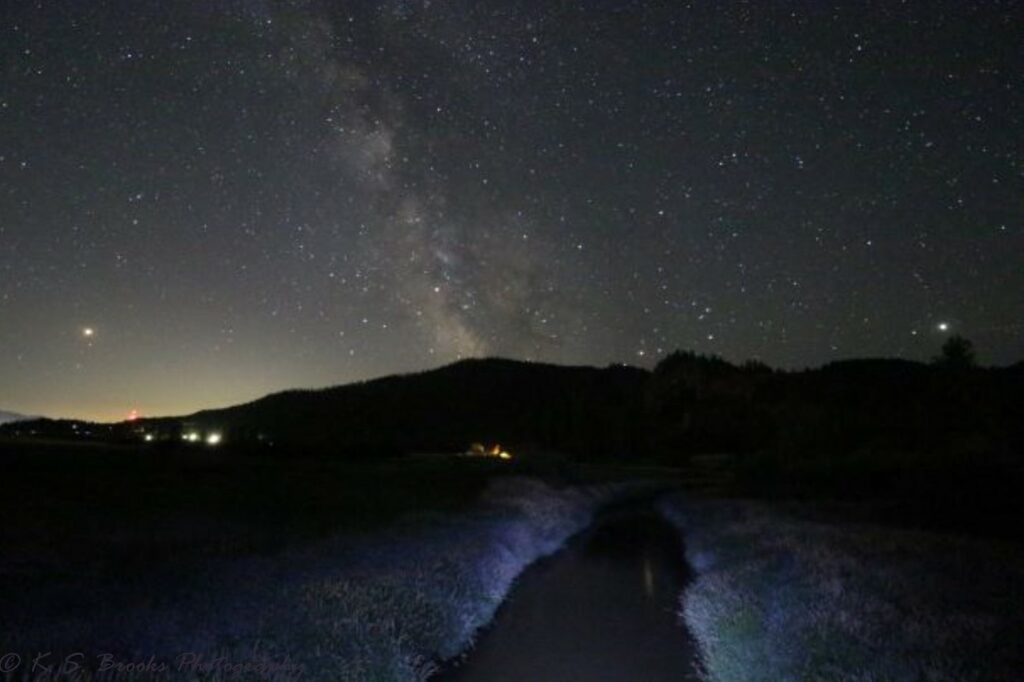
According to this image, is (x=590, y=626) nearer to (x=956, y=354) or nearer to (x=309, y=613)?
(x=309, y=613)

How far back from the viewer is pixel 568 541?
1387 inches

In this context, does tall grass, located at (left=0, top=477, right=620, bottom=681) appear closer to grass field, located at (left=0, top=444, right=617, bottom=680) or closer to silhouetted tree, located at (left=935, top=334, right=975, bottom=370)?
grass field, located at (left=0, top=444, right=617, bottom=680)

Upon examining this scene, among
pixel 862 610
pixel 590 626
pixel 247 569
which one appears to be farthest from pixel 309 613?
pixel 862 610

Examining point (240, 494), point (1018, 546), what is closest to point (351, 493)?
point (240, 494)

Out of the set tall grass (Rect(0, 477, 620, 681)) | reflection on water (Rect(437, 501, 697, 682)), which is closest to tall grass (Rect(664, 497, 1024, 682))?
reflection on water (Rect(437, 501, 697, 682))

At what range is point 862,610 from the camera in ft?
44.7

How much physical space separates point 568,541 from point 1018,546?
1831 centimetres

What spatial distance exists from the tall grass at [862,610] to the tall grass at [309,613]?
5.66 m

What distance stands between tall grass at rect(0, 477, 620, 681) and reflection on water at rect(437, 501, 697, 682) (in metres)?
0.79

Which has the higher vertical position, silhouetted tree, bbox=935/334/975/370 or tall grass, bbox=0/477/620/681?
silhouetted tree, bbox=935/334/975/370

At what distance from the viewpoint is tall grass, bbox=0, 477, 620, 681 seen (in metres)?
9.54

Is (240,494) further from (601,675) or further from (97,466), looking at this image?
(601,675)

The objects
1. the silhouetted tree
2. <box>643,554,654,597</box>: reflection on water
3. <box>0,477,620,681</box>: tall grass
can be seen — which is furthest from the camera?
the silhouetted tree

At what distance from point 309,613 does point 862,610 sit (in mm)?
9962
